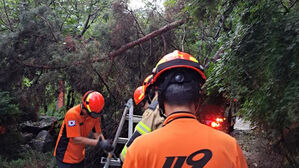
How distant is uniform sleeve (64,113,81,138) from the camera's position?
152 inches

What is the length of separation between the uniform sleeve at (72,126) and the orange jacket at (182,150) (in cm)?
299

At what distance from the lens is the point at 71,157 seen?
4.03m

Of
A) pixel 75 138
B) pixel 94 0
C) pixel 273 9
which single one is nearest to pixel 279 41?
pixel 273 9

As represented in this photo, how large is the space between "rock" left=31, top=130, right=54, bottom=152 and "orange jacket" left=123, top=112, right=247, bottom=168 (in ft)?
24.8

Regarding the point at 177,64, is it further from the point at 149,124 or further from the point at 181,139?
the point at 149,124

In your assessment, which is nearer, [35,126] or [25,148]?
[25,148]

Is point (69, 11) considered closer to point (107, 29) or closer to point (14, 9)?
point (14, 9)

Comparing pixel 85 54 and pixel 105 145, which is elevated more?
pixel 85 54

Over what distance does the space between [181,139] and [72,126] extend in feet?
10.3

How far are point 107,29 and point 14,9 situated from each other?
3276mm

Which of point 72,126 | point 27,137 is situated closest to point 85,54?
point 72,126

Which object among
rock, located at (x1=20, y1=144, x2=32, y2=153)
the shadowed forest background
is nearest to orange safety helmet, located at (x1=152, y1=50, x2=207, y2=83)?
the shadowed forest background

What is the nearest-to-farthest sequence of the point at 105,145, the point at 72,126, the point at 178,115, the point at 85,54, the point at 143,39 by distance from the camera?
the point at 178,115, the point at 72,126, the point at 105,145, the point at 85,54, the point at 143,39

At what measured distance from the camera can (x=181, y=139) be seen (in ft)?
3.66
